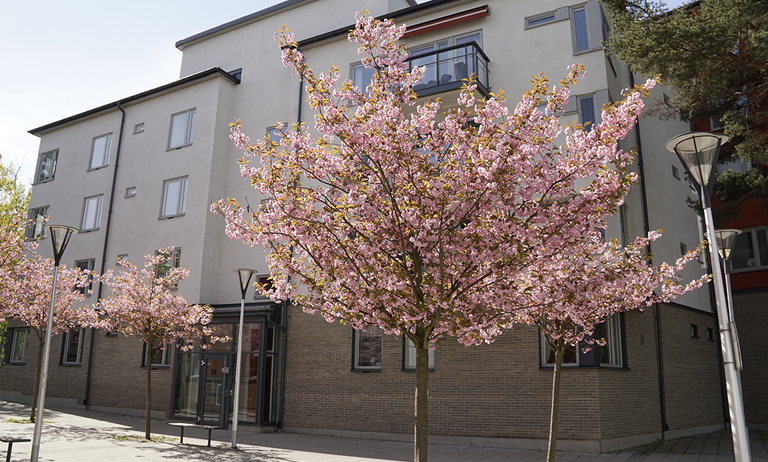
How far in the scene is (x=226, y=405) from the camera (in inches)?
666

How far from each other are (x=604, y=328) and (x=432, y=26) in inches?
395

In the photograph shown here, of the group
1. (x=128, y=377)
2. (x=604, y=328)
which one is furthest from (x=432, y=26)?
(x=128, y=377)

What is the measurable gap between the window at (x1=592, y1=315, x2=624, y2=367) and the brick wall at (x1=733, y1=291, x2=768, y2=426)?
7998 mm

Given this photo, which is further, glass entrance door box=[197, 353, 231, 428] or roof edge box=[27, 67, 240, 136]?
roof edge box=[27, 67, 240, 136]

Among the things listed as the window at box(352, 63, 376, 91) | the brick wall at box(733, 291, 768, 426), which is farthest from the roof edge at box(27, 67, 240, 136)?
the brick wall at box(733, 291, 768, 426)

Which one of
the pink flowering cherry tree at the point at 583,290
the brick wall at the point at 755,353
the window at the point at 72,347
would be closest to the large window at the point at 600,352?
the pink flowering cherry tree at the point at 583,290

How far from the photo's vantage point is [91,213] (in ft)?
78.4

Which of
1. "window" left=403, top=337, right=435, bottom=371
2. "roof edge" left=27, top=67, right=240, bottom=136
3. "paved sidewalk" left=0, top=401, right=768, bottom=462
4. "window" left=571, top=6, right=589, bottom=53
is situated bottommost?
"paved sidewalk" left=0, top=401, right=768, bottom=462

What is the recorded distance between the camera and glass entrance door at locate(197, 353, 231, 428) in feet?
55.7

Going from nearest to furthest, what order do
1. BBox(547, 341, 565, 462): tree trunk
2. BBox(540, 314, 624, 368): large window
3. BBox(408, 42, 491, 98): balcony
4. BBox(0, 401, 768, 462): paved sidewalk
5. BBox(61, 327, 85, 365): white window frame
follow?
BBox(547, 341, 565, 462): tree trunk
BBox(0, 401, 768, 462): paved sidewalk
BBox(540, 314, 624, 368): large window
BBox(408, 42, 491, 98): balcony
BBox(61, 327, 85, 365): white window frame

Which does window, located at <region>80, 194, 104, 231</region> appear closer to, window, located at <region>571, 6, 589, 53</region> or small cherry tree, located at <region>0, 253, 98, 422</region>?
small cherry tree, located at <region>0, 253, 98, 422</region>

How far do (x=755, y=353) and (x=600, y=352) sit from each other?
9.11 m

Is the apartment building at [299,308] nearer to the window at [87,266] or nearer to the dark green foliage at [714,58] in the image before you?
the window at [87,266]

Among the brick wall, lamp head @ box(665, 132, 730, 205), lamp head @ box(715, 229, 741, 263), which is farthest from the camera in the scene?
the brick wall
